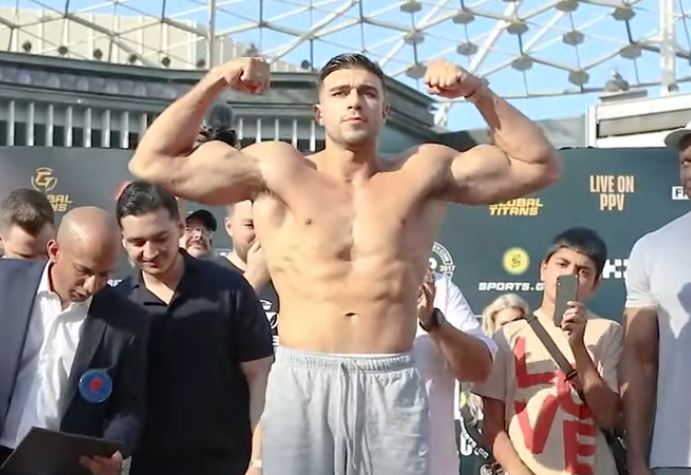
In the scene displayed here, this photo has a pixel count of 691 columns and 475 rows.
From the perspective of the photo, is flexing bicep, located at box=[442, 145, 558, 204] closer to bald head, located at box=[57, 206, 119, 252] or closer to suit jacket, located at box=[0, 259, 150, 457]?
bald head, located at box=[57, 206, 119, 252]

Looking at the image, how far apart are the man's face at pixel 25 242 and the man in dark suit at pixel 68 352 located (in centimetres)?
74

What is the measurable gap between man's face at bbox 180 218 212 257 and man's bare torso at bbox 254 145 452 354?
2122mm

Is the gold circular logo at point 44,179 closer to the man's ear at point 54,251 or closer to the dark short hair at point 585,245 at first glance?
the man's ear at point 54,251

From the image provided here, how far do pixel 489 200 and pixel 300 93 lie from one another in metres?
9.73

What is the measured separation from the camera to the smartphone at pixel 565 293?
4.33 meters

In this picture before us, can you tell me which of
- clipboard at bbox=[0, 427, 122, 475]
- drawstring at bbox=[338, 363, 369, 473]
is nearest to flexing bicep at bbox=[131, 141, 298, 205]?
drawstring at bbox=[338, 363, 369, 473]

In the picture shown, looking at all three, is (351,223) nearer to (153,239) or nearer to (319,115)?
(319,115)

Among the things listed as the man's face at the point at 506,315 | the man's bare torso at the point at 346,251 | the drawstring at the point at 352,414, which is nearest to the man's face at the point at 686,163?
the man's bare torso at the point at 346,251

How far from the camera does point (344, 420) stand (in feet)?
10.8

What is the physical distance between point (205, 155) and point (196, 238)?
215 cm

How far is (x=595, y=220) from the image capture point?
754 cm

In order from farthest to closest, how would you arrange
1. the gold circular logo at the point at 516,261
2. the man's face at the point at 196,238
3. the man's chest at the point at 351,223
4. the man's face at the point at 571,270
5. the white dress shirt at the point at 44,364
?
the gold circular logo at the point at 516,261 → the man's face at the point at 196,238 → the man's face at the point at 571,270 → the white dress shirt at the point at 44,364 → the man's chest at the point at 351,223

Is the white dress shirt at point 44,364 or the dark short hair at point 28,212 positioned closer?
the white dress shirt at point 44,364

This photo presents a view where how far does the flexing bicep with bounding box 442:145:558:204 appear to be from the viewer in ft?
11.7
